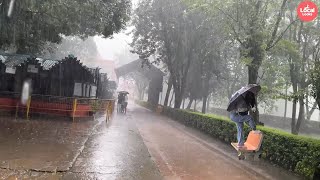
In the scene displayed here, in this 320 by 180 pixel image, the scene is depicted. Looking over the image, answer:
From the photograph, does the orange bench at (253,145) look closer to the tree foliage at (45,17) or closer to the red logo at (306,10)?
the tree foliage at (45,17)

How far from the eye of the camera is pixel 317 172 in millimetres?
8945

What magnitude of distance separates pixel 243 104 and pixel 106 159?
165 inches

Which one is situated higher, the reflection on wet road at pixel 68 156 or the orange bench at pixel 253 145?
the orange bench at pixel 253 145

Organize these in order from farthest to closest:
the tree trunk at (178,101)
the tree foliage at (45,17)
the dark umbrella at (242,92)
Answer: the tree trunk at (178,101)
the tree foliage at (45,17)
the dark umbrella at (242,92)

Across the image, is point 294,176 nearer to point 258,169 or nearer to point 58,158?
point 258,169

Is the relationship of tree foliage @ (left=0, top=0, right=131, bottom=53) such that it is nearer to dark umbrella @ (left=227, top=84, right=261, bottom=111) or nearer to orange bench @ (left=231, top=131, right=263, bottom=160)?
dark umbrella @ (left=227, top=84, right=261, bottom=111)

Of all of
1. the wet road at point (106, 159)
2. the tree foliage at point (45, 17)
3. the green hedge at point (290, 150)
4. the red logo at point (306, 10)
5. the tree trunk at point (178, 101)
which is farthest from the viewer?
the tree trunk at point (178, 101)

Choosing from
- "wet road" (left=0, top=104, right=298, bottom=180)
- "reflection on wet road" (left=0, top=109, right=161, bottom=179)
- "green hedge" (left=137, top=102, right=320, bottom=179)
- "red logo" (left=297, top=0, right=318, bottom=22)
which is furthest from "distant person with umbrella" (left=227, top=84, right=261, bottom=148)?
"red logo" (left=297, top=0, right=318, bottom=22)

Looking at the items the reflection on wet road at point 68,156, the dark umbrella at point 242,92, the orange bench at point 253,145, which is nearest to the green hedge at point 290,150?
the orange bench at point 253,145

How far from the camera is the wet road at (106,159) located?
8.01m

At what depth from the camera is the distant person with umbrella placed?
7.82 metres

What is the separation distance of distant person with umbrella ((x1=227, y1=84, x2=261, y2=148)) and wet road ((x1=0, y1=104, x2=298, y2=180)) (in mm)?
1768

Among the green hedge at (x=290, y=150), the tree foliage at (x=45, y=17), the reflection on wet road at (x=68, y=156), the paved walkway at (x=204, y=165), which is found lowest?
the paved walkway at (x=204, y=165)

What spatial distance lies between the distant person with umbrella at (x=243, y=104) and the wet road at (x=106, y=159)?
1768mm
